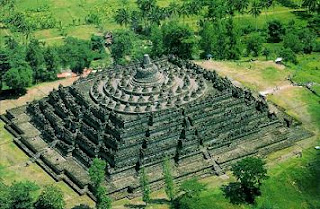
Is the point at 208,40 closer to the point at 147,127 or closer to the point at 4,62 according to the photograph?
the point at 4,62

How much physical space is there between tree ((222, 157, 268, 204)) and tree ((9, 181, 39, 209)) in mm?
24049

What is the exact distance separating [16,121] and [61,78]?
20863 millimetres

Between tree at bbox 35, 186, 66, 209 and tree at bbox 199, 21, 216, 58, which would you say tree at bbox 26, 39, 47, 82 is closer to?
tree at bbox 199, 21, 216, 58

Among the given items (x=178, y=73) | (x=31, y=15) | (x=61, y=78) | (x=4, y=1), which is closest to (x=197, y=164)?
(x=178, y=73)

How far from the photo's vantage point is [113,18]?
155 m

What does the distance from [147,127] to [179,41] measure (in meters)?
42.1

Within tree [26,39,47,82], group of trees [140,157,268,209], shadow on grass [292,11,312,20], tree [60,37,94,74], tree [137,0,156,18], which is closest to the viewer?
Result: group of trees [140,157,268,209]

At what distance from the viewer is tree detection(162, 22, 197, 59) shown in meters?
113

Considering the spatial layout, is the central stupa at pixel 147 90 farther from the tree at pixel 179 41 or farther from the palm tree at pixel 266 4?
the palm tree at pixel 266 4

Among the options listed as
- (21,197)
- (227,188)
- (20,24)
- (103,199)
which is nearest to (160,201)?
(103,199)

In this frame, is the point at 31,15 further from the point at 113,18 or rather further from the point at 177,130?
the point at 177,130

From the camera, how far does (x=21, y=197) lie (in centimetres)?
6412

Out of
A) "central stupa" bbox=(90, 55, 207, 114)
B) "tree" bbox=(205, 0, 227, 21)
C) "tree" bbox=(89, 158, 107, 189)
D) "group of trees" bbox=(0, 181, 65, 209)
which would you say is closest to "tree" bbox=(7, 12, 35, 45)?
"tree" bbox=(205, 0, 227, 21)

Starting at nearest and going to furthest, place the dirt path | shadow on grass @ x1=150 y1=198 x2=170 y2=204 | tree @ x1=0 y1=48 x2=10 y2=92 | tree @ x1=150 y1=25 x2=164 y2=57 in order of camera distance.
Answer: shadow on grass @ x1=150 y1=198 x2=170 y2=204 → the dirt path → tree @ x1=0 y1=48 x2=10 y2=92 → tree @ x1=150 y1=25 x2=164 y2=57
